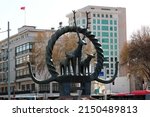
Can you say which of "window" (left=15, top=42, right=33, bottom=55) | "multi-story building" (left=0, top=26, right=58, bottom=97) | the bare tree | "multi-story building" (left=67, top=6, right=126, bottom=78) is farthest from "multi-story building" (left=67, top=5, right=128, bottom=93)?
the bare tree

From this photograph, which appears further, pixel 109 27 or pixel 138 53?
pixel 109 27

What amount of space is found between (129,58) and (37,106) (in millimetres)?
55663

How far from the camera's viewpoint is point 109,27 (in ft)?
505

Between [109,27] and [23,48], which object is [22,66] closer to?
[23,48]

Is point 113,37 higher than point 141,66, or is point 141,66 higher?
point 113,37

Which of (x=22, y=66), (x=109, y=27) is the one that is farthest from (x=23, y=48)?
(x=109, y=27)

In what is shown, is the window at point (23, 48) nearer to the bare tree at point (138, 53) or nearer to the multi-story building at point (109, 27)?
the bare tree at point (138, 53)

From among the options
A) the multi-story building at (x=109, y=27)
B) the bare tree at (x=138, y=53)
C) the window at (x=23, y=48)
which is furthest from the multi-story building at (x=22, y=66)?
the multi-story building at (x=109, y=27)

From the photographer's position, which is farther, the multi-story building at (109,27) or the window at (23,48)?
the multi-story building at (109,27)

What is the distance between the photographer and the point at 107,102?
879 cm

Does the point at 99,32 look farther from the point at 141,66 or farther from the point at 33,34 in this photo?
the point at 141,66

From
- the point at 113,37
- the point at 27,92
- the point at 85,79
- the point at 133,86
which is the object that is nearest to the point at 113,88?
the point at 133,86

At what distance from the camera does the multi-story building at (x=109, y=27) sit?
497ft

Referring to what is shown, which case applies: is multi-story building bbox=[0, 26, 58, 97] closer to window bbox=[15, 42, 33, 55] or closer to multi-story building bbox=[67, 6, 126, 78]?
window bbox=[15, 42, 33, 55]
